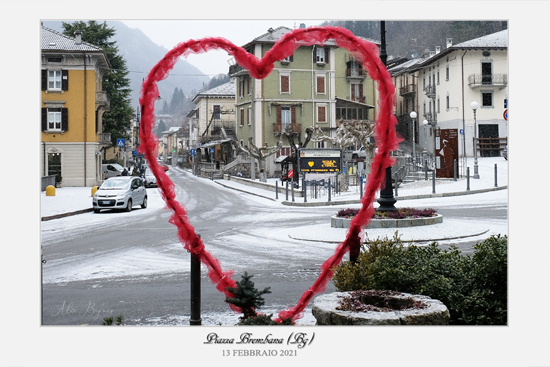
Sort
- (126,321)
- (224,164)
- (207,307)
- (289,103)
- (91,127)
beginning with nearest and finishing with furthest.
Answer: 1. (126,321)
2. (207,307)
3. (91,127)
4. (289,103)
5. (224,164)

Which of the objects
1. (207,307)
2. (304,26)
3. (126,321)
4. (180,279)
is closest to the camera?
(304,26)

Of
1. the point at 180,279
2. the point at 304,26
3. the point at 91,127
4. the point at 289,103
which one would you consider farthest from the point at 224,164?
the point at 304,26

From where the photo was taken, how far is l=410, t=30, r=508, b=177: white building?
960 centimetres

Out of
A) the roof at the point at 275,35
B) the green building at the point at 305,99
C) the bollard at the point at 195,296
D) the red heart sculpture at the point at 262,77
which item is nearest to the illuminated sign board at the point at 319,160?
the green building at the point at 305,99

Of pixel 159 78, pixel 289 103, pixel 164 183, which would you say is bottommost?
pixel 164 183

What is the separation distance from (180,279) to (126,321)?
2.38m

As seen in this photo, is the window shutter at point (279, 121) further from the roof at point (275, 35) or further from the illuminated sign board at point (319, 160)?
the roof at point (275, 35)

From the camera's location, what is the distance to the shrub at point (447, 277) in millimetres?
4918

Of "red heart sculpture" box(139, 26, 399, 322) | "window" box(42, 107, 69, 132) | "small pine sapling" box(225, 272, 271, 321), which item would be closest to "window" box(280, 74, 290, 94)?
"window" box(42, 107, 69, 132)

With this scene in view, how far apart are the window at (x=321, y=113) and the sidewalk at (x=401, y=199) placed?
4.73 meters

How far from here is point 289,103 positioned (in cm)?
3134

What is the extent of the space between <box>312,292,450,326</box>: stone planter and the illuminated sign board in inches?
803
